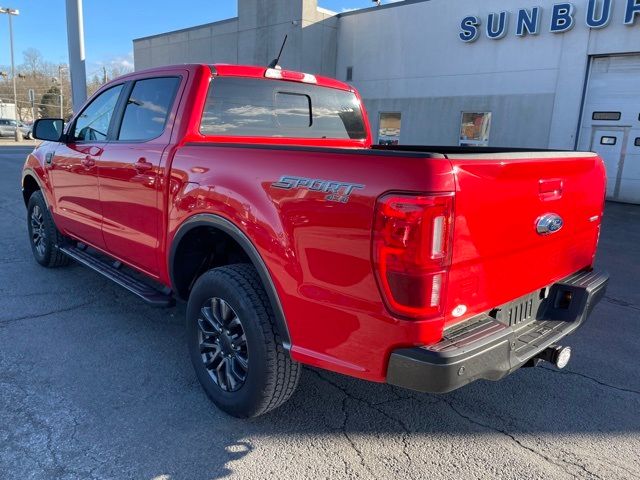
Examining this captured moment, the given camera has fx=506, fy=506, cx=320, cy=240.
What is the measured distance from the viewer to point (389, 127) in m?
18.0

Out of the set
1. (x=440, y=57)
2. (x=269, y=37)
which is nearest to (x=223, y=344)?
(x=440, y=57)

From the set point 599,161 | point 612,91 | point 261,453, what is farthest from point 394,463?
point 612,91

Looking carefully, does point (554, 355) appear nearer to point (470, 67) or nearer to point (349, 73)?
point (470, 67)

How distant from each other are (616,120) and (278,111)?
40.2 feet

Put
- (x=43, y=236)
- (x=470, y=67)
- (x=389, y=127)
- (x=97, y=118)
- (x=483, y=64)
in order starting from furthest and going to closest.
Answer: (x=389, y=127) < (x=470, y=67) < (x=483, y=64) < (x=43, y=236) < (x=97, y=118)

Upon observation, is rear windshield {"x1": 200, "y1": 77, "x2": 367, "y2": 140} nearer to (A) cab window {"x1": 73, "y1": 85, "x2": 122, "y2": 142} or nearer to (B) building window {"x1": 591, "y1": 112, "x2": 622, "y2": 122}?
(A) cab window {"x1": 73, "y1": 85, "x2": 122, "y2": 142}

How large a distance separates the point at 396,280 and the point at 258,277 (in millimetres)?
982

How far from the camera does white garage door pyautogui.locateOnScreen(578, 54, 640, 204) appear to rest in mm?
12672

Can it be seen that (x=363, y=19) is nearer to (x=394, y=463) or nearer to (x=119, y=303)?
(x=119, y=303)

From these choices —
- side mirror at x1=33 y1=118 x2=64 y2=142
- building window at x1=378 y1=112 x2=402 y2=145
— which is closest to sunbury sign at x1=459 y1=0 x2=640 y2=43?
building window at x1=378 y1=112 x2=402 y2=145

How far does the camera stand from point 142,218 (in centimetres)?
355

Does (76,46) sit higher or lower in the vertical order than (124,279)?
higher

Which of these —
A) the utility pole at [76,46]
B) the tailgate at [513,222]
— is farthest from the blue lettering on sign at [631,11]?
the utility pole at [76,46]

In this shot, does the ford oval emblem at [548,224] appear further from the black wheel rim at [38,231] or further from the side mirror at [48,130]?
the black wheel rim at [38,231]
